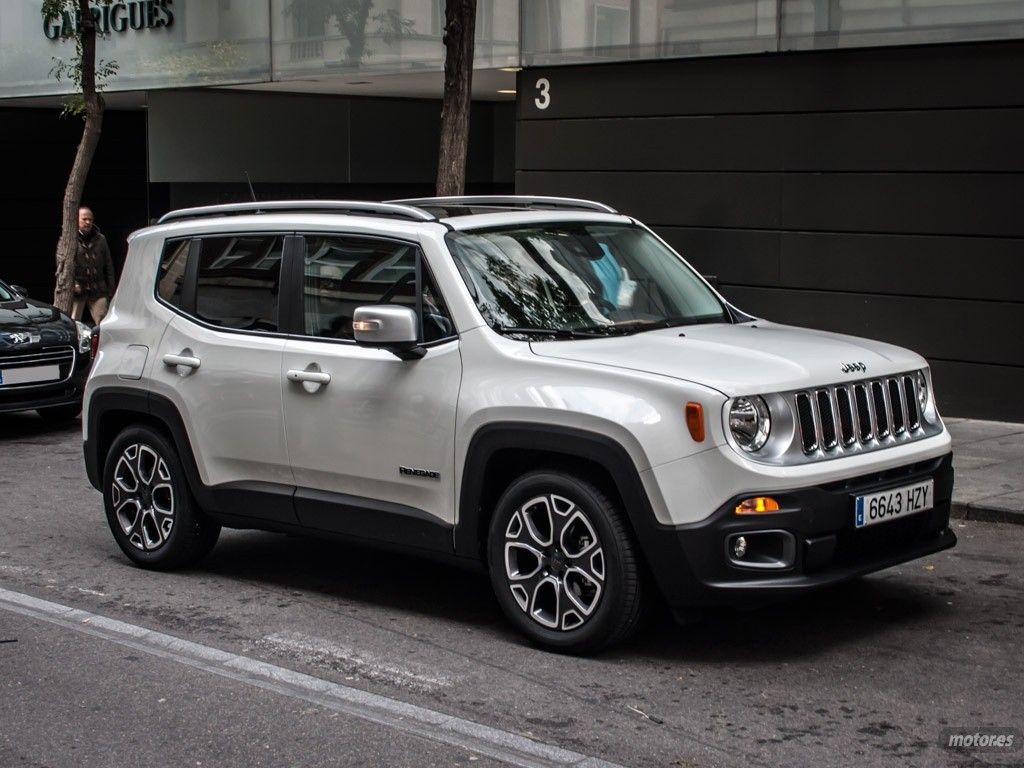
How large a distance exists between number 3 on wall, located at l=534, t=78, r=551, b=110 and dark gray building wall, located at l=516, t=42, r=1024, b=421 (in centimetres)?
30

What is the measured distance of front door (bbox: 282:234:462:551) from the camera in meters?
6.35

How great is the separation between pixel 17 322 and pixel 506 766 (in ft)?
30.5

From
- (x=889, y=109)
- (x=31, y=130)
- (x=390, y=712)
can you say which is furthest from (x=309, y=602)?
(x=31, y=130)

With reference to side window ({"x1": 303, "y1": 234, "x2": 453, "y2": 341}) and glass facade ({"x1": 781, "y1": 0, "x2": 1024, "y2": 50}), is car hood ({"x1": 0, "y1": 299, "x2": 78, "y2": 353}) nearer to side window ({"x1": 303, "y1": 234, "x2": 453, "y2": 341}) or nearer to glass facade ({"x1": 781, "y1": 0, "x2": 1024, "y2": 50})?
side window ({"x1": 303, "y1": 234, "x2": 453, "y2": 341})

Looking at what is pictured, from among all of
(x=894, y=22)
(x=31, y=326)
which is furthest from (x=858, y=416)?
(x=31, y=326)

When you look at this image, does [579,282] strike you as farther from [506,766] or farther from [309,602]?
[506,766]

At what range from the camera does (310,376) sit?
6.73 metres

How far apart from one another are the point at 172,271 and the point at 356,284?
1325mm

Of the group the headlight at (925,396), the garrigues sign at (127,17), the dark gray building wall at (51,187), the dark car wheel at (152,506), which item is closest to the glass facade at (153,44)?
the garrigues sign at (127,17)

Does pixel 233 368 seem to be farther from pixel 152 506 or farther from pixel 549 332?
pixel 549 332

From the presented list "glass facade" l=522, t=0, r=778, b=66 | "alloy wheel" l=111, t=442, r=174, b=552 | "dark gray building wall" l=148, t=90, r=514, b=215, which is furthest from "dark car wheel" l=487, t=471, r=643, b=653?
"dark gray building wall" l=148, t=90, r=514, b=215

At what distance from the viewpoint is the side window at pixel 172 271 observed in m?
7.56

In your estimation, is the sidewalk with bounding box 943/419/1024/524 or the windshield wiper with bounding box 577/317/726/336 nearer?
the windshield wiper with bounding box 577/317/726/336

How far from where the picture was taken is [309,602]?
7039 mm
